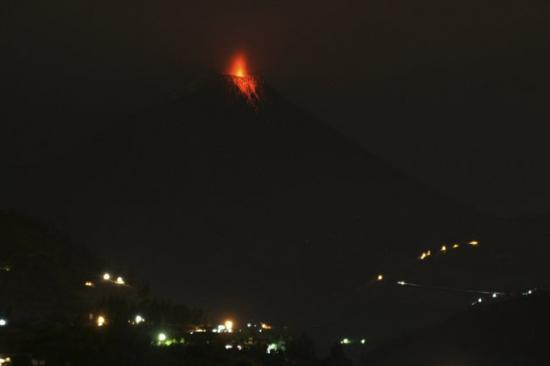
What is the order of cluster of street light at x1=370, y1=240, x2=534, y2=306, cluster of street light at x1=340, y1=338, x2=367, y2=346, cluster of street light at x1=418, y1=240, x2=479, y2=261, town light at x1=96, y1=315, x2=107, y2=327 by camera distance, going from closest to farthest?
town light at x1=96, y1=315, x2=107, y2=327 < cluster of street light at x1=340, y1=338, x2=367, y2=346 < cluster of street light at x1=370, y1=240, x2=534, y2=306 < cluster of street light at x1=418, y1=240, x2=479, y2=261

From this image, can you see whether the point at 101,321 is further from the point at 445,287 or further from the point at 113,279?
the point at 445,287

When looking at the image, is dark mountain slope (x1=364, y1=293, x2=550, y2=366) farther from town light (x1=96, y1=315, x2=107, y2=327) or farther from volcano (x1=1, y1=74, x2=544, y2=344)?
town light (x1=96, y1=315, x2=107, y2=327)

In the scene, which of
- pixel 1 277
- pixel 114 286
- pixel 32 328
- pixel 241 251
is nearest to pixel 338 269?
pixel 241 251

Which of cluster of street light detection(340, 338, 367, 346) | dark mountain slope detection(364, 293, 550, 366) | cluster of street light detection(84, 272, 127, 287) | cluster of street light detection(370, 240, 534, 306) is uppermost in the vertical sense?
cluster of street light detection(370, 240, 534, 306)

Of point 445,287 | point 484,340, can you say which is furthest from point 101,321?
point 445,287

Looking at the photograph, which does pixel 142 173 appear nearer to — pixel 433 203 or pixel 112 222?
pixel 112 222

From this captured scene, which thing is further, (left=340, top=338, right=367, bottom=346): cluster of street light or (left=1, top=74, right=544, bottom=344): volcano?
(left=1, top=74, right=544, bottom=344): volcano

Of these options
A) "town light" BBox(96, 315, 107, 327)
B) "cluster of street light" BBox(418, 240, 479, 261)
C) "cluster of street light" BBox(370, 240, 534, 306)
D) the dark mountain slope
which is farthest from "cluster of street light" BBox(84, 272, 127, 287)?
"cluster of street light" BBox(418, 240, 479, 261)

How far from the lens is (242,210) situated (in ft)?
178

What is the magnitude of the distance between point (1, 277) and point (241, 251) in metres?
25.1

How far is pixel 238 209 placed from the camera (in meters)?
54.1

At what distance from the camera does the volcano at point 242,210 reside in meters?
38.1

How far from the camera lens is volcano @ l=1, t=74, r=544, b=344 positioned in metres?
38.1

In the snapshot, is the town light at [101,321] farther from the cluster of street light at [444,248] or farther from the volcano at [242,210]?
the cluster of street light at [444,248]
